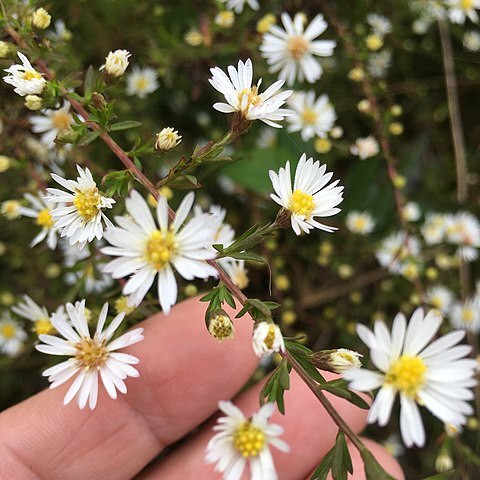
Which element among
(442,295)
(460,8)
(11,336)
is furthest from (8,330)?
(460,8)

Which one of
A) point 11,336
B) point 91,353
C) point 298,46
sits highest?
point 298,46

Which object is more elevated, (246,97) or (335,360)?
(246,97)

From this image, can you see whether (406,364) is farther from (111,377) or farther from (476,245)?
(476,245)

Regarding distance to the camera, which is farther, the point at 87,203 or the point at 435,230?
the point at 435,230

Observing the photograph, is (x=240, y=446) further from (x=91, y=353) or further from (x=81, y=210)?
(x=81, y=210)

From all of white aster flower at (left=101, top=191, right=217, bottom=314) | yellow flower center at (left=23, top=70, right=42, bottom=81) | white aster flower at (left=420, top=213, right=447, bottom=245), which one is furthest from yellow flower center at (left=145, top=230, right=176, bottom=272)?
white aster flower at (left=420, top=213, right=447, bottom=245)

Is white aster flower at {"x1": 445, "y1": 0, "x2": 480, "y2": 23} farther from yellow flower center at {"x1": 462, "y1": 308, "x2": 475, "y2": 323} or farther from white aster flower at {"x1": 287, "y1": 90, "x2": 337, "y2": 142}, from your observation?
yellow flower center at {"x1": 462, "y1": 308, "x2": 475, "y2": 323}

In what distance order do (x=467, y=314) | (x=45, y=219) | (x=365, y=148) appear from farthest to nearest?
(x=467, y=314), (x=365, y=148), (x=45, y=219)
